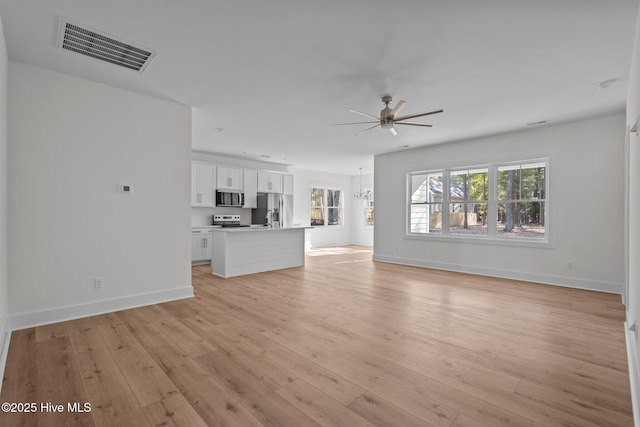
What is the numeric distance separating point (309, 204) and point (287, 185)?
1.53 metres

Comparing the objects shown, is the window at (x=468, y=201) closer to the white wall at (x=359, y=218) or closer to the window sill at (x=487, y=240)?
the window sill at (x=487, y=240)

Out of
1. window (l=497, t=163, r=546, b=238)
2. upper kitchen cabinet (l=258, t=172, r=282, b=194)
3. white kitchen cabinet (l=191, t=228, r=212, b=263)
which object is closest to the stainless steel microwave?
upper kitchen cabinet (l=258, t=172, r=282, b=194)

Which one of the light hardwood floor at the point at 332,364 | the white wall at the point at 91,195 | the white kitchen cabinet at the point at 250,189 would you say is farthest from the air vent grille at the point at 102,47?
the white kitchen cabinet at the point at 250,189

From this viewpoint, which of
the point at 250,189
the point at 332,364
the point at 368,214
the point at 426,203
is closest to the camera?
the point at 332,364

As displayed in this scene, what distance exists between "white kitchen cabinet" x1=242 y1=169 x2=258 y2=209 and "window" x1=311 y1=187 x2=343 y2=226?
2.65m

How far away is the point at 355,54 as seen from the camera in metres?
2.90

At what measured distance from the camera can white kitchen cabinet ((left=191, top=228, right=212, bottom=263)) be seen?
6.99 metres

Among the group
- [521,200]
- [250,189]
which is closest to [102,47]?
[250,189]

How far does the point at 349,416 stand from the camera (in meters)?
1.75

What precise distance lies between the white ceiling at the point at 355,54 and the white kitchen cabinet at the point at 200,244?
10.3 feet

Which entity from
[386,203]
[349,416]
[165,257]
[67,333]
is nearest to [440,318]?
[349,416]

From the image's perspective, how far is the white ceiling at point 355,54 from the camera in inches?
89.3

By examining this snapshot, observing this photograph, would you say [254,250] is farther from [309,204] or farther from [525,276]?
[525,276]

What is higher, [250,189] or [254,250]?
[250,189]
